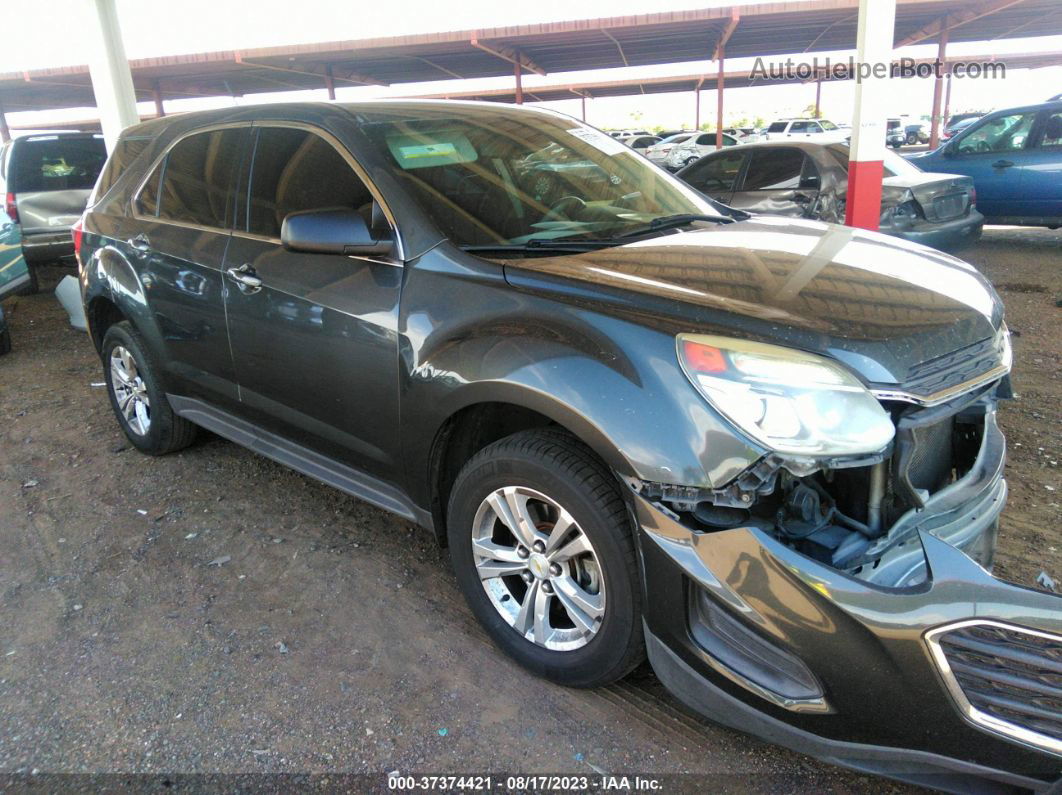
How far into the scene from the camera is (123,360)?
14.3ft

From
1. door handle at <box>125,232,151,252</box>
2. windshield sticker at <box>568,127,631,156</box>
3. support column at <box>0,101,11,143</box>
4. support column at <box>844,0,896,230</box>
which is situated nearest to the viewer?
windshield sticker at <box>568,127,631,156</box>

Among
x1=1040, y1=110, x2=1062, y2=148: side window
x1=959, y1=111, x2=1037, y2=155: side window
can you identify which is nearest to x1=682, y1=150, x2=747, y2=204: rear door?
x1=959, y1=111, x2=1037, y2=155: side window

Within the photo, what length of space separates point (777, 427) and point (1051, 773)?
36.2 inches

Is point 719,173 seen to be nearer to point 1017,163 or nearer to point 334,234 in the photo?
point 1017,163

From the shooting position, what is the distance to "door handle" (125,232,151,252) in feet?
12.6

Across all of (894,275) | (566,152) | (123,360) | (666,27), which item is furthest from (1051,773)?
(666,27)

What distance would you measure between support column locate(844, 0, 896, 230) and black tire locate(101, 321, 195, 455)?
6059 millimetres

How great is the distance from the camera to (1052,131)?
9219 mm

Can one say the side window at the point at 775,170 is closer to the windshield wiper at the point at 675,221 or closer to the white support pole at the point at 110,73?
the windshield wiper at the point at 675,221

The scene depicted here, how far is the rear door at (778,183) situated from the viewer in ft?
26.2

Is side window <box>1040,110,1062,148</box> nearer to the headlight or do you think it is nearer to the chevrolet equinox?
the chevrolet equinox

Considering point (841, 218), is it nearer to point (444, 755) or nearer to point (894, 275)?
point (894, 275)

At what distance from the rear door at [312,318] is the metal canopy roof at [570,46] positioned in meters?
15.4

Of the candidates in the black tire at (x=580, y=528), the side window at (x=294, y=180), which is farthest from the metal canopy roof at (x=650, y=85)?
the black tire at (x=580, y=528)
